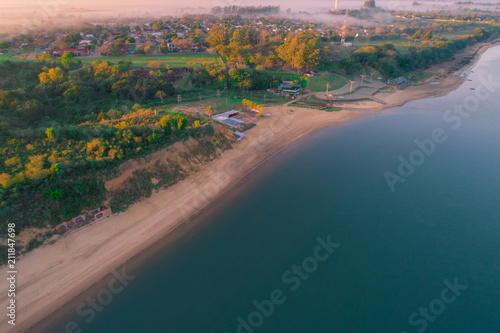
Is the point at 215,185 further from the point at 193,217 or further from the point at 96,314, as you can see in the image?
the point at 96,314

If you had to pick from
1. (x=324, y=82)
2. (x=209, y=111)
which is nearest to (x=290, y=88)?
(x=324, y=82)

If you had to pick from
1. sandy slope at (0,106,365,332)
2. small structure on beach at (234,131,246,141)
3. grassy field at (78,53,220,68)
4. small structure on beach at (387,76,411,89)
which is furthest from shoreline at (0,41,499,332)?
small structure on beach at (387,76,411,89)

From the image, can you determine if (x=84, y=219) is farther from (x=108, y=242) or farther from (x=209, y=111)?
(x=209, y=111)

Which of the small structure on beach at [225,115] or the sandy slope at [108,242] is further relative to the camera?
the small structure on beach at [225,115]

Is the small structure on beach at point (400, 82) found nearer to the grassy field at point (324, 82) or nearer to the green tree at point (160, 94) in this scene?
the grassy field at point (324, 82)

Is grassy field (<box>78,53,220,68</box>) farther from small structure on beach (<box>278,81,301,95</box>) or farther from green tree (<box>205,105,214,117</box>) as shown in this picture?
green tree (<box>205,105,214,117</box>)

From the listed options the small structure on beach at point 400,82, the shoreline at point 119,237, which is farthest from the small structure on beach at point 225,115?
the small structure on beach at point 400,82
